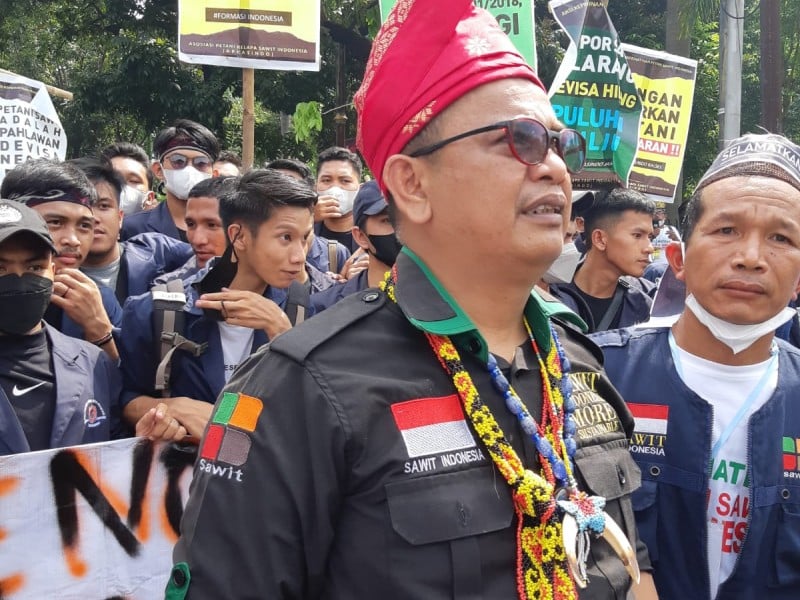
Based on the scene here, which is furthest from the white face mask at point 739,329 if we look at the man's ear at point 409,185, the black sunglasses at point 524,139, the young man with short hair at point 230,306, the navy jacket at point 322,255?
the navy jacket at point 322,255

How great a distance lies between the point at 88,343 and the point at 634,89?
452 centimetres

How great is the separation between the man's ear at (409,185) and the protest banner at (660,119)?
5915mm

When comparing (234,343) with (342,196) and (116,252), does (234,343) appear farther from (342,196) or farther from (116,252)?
(342,196)

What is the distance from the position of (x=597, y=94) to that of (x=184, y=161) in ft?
Answer: 10.00

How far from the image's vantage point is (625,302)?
489 centimetres

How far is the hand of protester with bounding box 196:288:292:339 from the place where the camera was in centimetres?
303

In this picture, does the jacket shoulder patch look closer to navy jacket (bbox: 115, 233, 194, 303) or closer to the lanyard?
the lanyard

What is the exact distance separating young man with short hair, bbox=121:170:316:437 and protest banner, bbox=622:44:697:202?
437 centimetres

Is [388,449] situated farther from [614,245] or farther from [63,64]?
[63,64]

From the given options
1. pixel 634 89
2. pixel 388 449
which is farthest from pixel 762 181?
pixel 634 89

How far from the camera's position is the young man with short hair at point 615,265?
4797mm

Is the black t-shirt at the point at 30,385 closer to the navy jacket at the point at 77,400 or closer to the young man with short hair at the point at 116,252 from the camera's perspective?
the navy jacket at the point at 77,400

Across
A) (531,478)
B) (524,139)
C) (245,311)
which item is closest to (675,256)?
(524,139)

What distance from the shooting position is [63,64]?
934 inches
